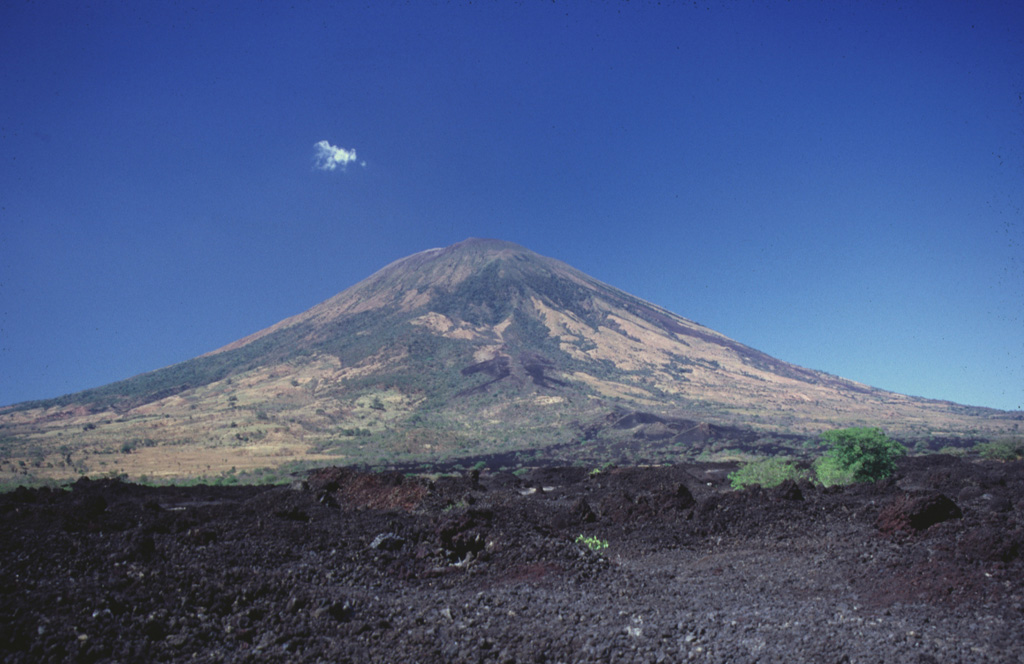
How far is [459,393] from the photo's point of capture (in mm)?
72750

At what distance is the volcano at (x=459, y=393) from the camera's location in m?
50.3

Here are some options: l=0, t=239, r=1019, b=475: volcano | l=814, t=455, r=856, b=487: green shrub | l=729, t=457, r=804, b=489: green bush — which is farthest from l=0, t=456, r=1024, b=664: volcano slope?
l=0, t=239, r=1019, b=475: volcano

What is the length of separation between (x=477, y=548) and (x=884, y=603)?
5508mm

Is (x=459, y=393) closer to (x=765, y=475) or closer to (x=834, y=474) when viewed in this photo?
(x=765, y=475)

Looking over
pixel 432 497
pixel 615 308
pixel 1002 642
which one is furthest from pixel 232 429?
pixel 615 308

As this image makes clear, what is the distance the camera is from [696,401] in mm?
76812

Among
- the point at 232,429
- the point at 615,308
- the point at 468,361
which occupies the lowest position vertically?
the point at 232,429

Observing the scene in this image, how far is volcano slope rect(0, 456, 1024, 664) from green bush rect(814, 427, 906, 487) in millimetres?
7502

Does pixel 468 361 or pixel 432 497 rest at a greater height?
pixel 468 361

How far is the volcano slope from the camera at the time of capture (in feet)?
16.9

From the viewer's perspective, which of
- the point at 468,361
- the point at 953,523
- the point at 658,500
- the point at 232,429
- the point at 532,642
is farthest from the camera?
the point at 468,361

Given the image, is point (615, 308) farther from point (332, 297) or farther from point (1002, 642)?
point (1002, 642)

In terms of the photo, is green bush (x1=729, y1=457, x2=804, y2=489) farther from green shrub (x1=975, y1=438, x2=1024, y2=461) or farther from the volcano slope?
green shrub (x1=975, y1=438, x2=1024, y2=461)

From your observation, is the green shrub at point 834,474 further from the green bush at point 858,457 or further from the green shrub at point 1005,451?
the green shrub at point 1005,451
